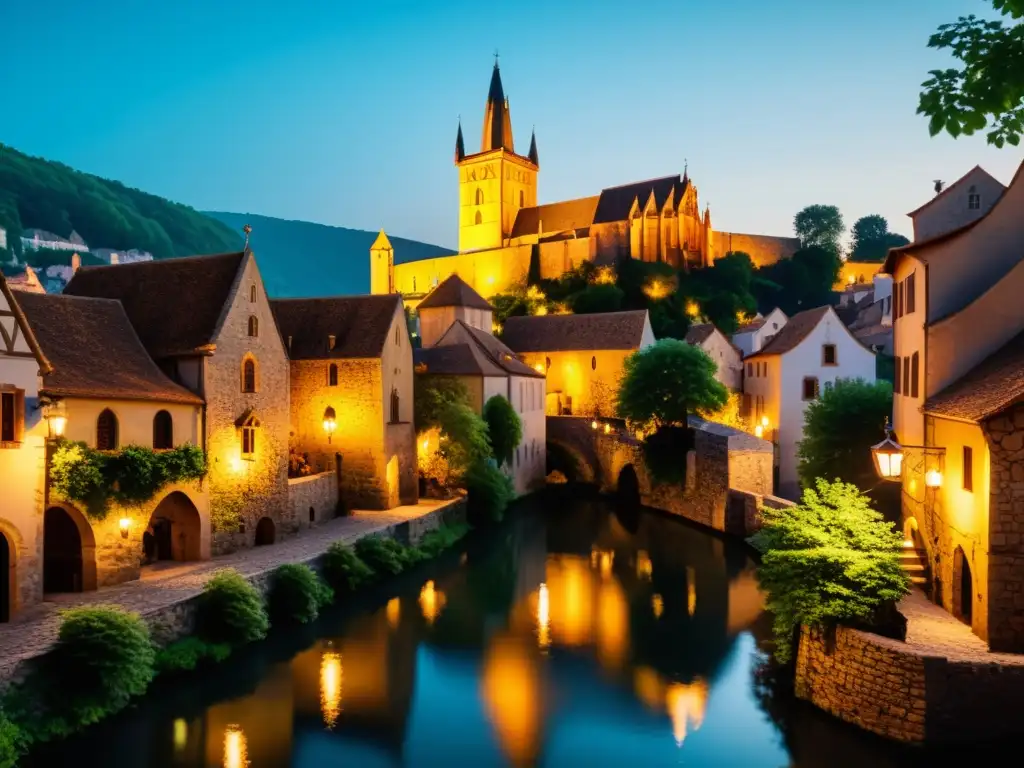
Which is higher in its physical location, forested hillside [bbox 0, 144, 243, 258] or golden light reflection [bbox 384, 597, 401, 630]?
forested hillside [bbox 0, 144, 243, 258]

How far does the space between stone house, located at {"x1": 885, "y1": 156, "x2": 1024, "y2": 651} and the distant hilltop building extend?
86.9 metres

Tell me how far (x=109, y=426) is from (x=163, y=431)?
1.71 meters

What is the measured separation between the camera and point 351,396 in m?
30.4

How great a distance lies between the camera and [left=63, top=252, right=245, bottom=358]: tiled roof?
75.9ft

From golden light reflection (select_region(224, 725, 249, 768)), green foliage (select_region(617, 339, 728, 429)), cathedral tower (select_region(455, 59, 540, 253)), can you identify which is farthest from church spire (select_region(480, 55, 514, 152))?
golden light reflection (select_region(224, 725, 249, 768))

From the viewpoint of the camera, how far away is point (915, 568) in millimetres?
17859

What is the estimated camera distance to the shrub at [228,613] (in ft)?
59.9

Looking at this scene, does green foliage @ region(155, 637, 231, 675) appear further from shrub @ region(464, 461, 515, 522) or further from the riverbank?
shrub @ region(464, 461, 515, 522)

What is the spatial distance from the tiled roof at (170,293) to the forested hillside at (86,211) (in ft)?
220

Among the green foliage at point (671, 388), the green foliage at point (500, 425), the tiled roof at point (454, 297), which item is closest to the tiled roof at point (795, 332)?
the green foliage at point (671, 388)

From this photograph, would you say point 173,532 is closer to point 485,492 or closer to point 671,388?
point 485,492

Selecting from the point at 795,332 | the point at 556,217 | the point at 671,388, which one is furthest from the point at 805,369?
the point at 556,217

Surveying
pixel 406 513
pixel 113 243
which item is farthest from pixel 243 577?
pixel 113 243

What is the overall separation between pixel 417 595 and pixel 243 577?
6477 millimetres
